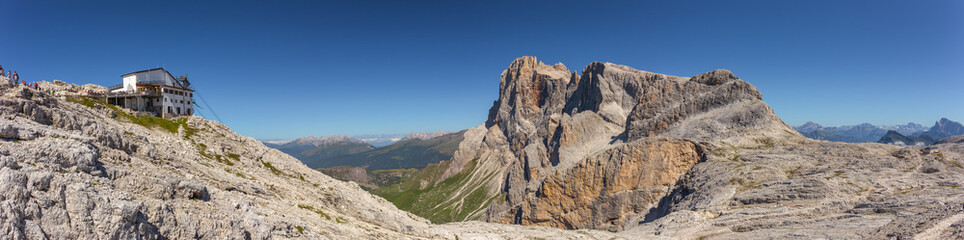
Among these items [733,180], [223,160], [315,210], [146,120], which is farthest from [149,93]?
[733,180]

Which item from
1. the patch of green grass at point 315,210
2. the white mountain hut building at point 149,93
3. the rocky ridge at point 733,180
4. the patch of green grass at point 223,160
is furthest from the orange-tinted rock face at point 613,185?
the white mountain hut building at point 149,93

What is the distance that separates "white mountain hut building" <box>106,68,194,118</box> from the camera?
67369 millimetres

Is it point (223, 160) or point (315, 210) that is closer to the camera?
point (315, 210)

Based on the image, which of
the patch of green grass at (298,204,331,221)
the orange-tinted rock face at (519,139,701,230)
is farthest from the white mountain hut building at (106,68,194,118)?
the orange-tinted rock face at (519,139,701,230)

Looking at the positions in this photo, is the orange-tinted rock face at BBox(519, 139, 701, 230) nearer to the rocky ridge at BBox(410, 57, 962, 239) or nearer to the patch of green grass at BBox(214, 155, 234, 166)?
the rocky ridge at BBox(410, 57, 962, 239)

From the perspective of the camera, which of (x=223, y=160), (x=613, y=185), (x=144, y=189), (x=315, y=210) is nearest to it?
(x=144, y=189)

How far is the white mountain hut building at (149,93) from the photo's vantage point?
6737 centimetres

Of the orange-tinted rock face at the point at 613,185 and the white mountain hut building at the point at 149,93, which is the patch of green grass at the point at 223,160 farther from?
the orange-tinted rock face at the point at 613,185

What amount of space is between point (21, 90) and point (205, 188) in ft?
59.6

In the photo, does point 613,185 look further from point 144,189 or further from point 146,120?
point 144,189

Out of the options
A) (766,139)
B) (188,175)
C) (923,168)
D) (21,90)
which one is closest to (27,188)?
(188,175)

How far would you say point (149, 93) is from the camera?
6738 cm

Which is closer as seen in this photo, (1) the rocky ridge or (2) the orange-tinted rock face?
(1) the rocky ridge

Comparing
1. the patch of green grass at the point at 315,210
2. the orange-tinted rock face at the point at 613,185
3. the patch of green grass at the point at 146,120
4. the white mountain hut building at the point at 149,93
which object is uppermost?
the white mountain hut building at the point at 149,93
